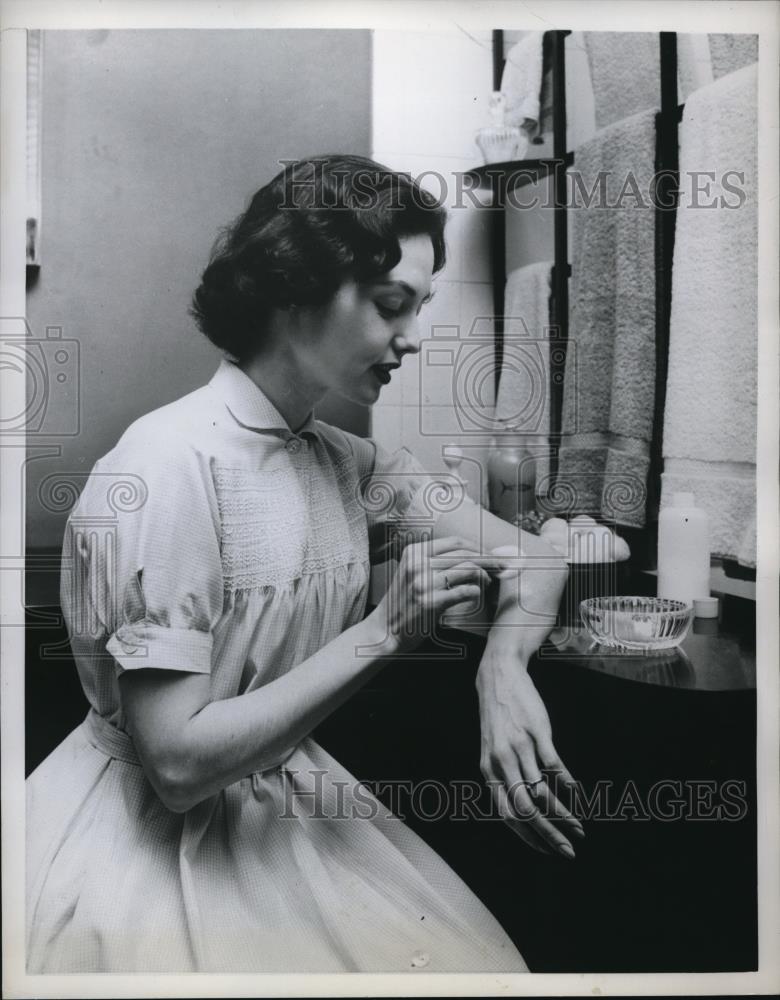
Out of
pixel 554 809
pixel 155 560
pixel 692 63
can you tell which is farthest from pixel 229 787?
pixel 692 63

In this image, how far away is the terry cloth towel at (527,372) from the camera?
1028 millimetres

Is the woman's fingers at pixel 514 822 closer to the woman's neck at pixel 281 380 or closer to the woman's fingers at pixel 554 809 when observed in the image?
the woman's fingers at pixel 554 809

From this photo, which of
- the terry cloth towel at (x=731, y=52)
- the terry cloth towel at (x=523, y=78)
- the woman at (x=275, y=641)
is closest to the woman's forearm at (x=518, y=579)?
the woman at (x=275, y=641)

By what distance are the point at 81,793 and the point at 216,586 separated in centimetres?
28

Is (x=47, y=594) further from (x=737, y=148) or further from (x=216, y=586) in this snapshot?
(x=737, y=148)

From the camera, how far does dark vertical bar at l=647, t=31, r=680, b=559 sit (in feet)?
3.37

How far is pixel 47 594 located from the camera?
1016 millimetres

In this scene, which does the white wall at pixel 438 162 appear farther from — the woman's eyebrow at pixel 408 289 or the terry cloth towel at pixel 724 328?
the terry cloth towel at pixel 724 328

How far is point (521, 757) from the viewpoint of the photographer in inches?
39.8

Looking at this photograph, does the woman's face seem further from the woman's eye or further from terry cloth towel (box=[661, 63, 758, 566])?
terry cloth towel (box=[661, 63, 758, 566])

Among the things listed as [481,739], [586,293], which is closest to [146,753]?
[481,739]

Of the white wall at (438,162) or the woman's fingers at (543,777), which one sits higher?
the white wall at (438,162)

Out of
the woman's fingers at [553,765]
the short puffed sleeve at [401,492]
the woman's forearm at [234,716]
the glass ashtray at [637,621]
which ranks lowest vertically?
the woman's fingers at [553,765]

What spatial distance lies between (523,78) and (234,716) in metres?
0.76
